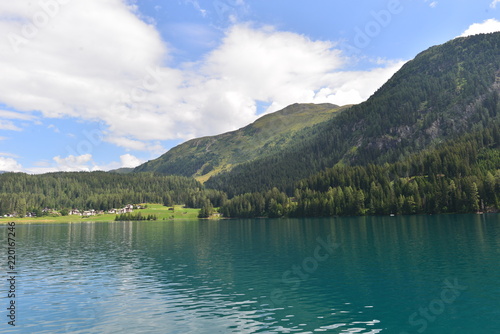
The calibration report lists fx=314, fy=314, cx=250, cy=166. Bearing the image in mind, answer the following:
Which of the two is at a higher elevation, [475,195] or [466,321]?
[475,195]

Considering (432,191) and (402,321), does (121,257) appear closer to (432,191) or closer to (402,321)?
(402,321)

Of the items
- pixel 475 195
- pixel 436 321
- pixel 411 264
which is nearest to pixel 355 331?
pixel 436 321

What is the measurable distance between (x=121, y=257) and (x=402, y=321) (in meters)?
62.2

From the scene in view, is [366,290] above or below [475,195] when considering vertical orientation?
below

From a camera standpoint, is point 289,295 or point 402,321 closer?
point 402,321

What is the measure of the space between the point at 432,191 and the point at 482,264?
164 metres

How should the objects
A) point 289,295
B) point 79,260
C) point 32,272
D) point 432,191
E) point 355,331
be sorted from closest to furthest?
point 355,331 < point 289,295 < point 32,272 < point 79,260 < point 432,191

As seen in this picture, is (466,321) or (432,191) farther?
(432,191)

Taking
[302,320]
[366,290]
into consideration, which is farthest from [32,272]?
[366,290]

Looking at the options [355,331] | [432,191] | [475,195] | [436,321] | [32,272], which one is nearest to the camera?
[355,331]

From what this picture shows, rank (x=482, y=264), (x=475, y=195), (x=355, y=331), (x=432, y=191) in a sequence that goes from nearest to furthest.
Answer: (x=355, y=331) < (x=482, y=264) < (x=475, y=195) < (x=432, y=191)

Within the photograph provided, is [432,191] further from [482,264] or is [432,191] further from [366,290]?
[366,290]

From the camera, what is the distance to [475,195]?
574 ft

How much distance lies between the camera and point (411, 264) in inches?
1975
